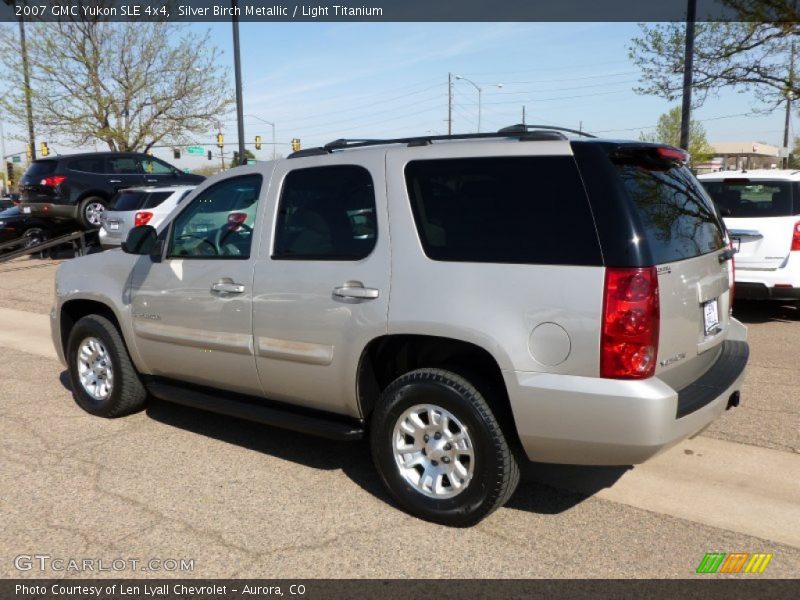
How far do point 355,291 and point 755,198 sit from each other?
571 centimetres

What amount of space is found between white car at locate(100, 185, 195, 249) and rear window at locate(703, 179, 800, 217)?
28.4ft

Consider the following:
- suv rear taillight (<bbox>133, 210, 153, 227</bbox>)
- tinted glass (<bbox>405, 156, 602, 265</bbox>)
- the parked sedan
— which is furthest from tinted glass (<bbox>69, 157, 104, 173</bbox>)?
tinted glass (<bbox>405, 156, 602, 265</bbox>)

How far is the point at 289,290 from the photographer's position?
401cm

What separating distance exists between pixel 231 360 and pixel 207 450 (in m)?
0.73

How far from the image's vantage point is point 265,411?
424 centimetres

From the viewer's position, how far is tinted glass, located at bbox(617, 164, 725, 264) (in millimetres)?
3227

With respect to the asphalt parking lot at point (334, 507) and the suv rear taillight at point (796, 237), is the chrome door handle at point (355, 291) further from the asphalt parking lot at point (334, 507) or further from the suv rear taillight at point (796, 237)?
the suv rear taillight at point (796, 237)

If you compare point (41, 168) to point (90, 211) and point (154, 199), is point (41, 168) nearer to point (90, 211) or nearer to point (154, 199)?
point (90, 211)

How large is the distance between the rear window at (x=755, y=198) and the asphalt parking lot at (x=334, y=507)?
2872 millimetres

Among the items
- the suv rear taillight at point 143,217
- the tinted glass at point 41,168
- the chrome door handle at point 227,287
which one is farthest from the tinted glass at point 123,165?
the chrome door handle at point 227,287

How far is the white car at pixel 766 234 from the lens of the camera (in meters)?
7.38

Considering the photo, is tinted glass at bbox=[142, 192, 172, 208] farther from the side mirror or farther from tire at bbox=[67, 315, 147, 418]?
the side mirror

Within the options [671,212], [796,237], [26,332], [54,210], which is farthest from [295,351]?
[54,210]

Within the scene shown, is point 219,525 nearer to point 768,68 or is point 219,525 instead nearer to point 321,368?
point 321,368
